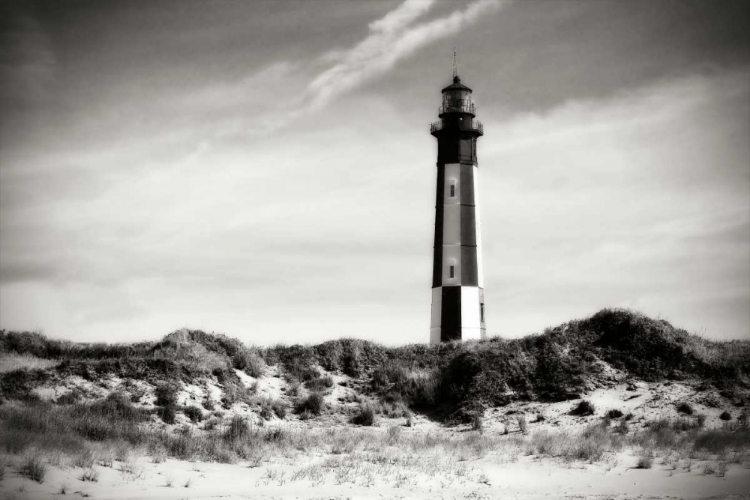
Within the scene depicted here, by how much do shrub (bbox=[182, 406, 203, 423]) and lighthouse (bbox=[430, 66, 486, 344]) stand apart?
1260 centimetres

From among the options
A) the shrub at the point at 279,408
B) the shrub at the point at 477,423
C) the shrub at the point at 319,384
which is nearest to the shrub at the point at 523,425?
the shrub at the point at 477,423

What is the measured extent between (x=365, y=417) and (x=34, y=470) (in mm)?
12368

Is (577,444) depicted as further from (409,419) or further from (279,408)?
(279,408)

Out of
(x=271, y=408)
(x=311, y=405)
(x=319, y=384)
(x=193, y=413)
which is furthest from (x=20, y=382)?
(x=319, y=384)

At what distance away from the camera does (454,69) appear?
116 feet

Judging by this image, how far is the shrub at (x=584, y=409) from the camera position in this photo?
21906mm

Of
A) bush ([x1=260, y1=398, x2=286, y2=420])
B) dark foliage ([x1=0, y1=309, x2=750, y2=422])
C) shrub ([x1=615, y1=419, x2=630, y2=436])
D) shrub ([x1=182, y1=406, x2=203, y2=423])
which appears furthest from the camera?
bush ([x1=260, y1=398, x2=286, y2=420])

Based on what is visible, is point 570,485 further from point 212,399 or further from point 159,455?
point 212,399

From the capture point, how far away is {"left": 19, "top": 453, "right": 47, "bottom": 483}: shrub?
12414 mm

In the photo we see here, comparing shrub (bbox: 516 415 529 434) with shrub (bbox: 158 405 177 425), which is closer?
shrub (bbox: 158 405 177 425)

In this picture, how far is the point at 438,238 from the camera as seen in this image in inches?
1281

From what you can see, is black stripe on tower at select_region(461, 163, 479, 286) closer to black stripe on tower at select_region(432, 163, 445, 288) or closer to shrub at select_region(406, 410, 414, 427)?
black stripe on tower at select_region(432, 163, 445, 288)

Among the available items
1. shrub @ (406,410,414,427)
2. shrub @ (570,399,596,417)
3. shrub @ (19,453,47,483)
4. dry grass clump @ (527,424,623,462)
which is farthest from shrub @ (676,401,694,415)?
shrub @ (19,453,47,483)

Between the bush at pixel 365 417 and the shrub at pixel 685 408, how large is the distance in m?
8.59
